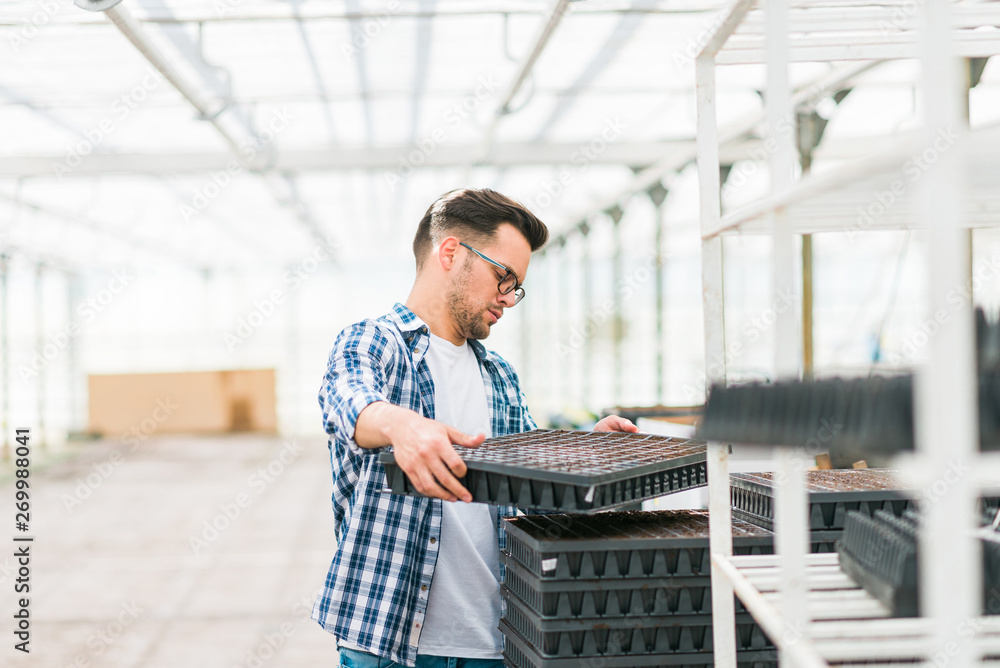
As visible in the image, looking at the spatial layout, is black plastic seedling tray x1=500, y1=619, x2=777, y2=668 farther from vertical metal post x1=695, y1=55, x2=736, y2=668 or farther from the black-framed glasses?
the black-framed glasses

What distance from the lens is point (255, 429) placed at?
15984 mm

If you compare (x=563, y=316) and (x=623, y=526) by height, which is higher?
(x=563, y=316)

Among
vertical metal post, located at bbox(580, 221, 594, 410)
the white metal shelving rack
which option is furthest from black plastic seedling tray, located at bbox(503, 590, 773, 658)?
vertical metal post, located at bbox(580, 221, 594, 410)

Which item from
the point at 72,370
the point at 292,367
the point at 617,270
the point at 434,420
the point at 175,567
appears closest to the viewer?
the point at 434,420

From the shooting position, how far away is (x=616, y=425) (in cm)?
212

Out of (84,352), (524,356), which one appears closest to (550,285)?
(524,356)

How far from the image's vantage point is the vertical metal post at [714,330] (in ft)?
4.48

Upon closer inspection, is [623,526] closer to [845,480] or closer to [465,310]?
[845,480]

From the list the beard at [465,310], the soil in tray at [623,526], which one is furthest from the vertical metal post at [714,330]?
the beard at [465,310]

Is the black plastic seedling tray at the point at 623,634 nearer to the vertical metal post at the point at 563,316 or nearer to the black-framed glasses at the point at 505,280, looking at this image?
the black-framed glasses at the point at 505,280

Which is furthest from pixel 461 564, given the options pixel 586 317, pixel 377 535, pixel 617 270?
pixel 586 317

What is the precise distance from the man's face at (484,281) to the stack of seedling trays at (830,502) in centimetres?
70

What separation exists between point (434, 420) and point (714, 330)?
537 mm

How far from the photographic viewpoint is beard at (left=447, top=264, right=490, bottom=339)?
2.03 meters
